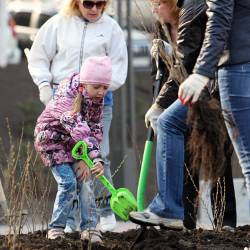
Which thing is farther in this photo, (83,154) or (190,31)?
(83,154)

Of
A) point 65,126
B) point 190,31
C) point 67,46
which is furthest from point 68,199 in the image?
point 67,46

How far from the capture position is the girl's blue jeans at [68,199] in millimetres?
7695

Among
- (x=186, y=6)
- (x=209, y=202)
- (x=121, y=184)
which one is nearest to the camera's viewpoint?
(x=186, y=6)

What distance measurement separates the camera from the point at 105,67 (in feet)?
25.1

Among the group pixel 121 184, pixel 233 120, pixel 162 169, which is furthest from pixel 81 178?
pixel 121 184

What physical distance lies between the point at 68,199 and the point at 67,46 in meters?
1.46

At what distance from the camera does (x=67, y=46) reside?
8828 mm

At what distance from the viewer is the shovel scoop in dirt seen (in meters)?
7.45

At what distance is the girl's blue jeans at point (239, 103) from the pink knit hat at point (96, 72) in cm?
84

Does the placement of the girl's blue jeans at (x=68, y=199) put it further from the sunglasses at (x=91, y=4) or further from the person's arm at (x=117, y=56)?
the sunglasses at (x=91, y=4)

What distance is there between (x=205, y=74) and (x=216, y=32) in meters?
0.23

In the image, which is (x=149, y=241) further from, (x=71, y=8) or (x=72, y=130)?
(x=71, y=8)

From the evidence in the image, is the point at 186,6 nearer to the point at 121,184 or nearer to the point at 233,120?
the point at 233,120

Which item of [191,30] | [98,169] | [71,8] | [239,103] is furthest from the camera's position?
[71,8]
